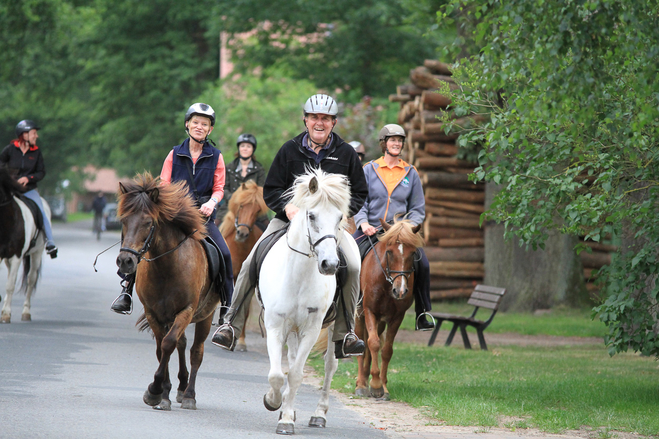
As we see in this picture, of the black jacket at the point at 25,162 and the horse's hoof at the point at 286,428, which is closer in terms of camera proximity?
the horse's hoof at the point at 286,428

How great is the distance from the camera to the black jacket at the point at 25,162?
13977 millimetres

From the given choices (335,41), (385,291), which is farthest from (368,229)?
(335,41)

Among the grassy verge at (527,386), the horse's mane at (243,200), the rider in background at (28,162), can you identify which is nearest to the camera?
the grassy verge at (527,386)

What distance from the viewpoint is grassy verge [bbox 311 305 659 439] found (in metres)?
8.05

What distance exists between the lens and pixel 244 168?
1378cm

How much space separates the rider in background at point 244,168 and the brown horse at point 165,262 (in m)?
5.55

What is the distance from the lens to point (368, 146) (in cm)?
2459

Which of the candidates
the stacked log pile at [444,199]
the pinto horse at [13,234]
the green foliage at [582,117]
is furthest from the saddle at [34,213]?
the stacked log pile at [444,199]

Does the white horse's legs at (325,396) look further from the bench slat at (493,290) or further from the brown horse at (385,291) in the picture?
the bench slat at (493,290)

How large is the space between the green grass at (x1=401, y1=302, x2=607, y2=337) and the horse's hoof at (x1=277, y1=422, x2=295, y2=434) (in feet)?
31.9

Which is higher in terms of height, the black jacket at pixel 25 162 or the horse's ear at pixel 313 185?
the black jacket at pixel 25 162

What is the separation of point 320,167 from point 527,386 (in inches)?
165

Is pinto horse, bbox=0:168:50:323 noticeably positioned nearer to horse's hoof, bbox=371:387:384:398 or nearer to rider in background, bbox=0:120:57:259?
rider in background, bbox=0:120:57:259

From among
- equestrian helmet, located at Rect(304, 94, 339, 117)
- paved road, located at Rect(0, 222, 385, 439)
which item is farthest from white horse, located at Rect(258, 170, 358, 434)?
equestrian helmet, located at Rect(304, 94, 339, 117)
